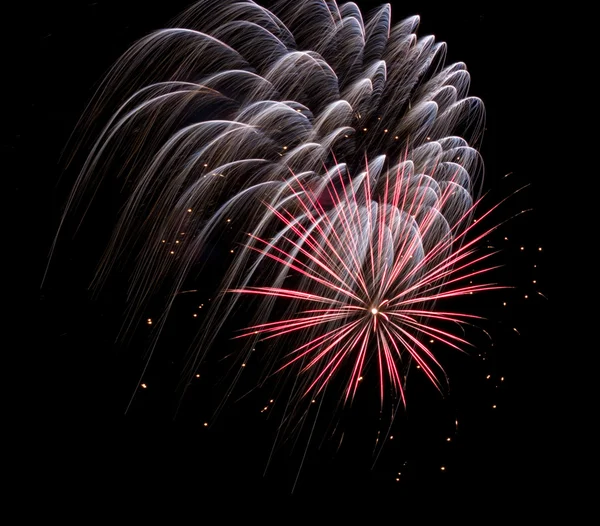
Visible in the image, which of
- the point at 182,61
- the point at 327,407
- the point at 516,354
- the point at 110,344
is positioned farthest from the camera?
the point at 516,354

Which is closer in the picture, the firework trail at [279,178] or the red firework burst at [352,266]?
the firework trail at [279,178]

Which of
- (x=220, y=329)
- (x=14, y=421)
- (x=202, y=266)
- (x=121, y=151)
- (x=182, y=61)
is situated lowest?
(x=14, y=421)

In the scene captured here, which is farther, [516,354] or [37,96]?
[516,354]

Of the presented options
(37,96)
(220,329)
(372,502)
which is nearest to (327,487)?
(372,502)

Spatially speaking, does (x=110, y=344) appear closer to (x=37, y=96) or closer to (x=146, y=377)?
(x=146, y=377)

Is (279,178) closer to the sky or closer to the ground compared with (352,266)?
closer to the sky

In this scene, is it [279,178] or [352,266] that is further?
[352,266]

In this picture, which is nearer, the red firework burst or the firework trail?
the firework trail

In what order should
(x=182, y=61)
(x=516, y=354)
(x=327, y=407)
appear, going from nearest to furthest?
(x=182, y=61), (x=327, y=407), (x=516, y=354)
